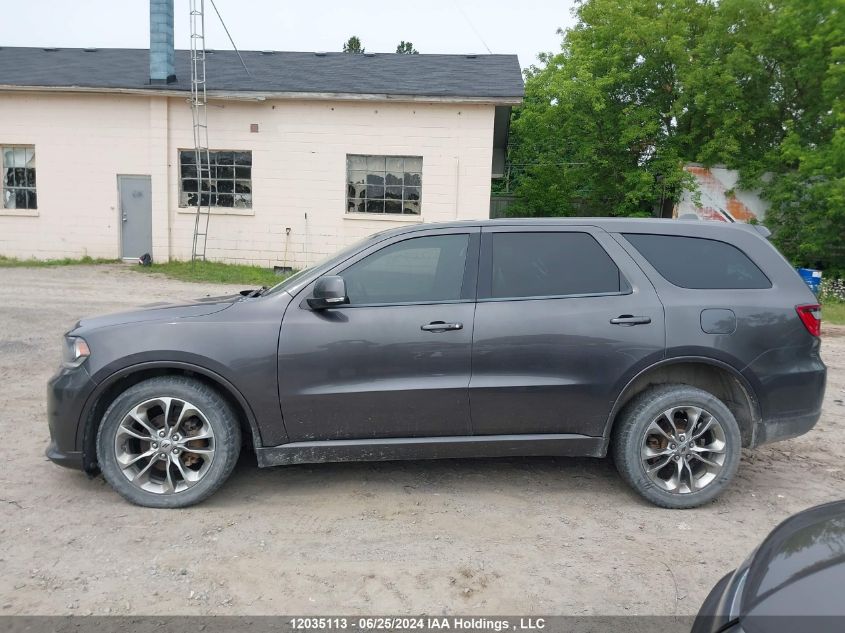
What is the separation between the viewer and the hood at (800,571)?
177cm

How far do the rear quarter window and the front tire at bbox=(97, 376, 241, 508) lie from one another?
9.18ft

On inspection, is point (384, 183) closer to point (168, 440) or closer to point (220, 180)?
point (220, 180)

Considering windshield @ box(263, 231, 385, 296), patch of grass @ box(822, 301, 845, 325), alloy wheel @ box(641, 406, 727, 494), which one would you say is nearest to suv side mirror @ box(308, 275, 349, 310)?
windshield @ box(263, 231, 385, 296)

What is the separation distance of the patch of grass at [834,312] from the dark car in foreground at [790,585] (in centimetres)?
1165

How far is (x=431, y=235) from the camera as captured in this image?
13.9 ft

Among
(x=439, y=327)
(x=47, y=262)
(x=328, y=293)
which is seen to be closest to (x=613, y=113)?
(x=47, y=262)

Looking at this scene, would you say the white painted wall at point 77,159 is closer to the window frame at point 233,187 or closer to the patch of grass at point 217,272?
the window frame at point 233,187

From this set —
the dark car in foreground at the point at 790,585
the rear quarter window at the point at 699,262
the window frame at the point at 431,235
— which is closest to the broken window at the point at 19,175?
the window frame at the point at 431,235

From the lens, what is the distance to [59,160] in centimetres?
1684

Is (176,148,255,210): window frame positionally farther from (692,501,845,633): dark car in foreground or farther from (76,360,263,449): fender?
(692,501,845,633): dark car in foreground

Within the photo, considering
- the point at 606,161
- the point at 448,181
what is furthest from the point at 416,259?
the point at 606,161

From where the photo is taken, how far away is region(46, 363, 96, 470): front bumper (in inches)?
152

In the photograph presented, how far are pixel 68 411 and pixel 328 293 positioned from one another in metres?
1.67

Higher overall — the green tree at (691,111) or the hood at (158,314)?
the green tree at (691,111)
